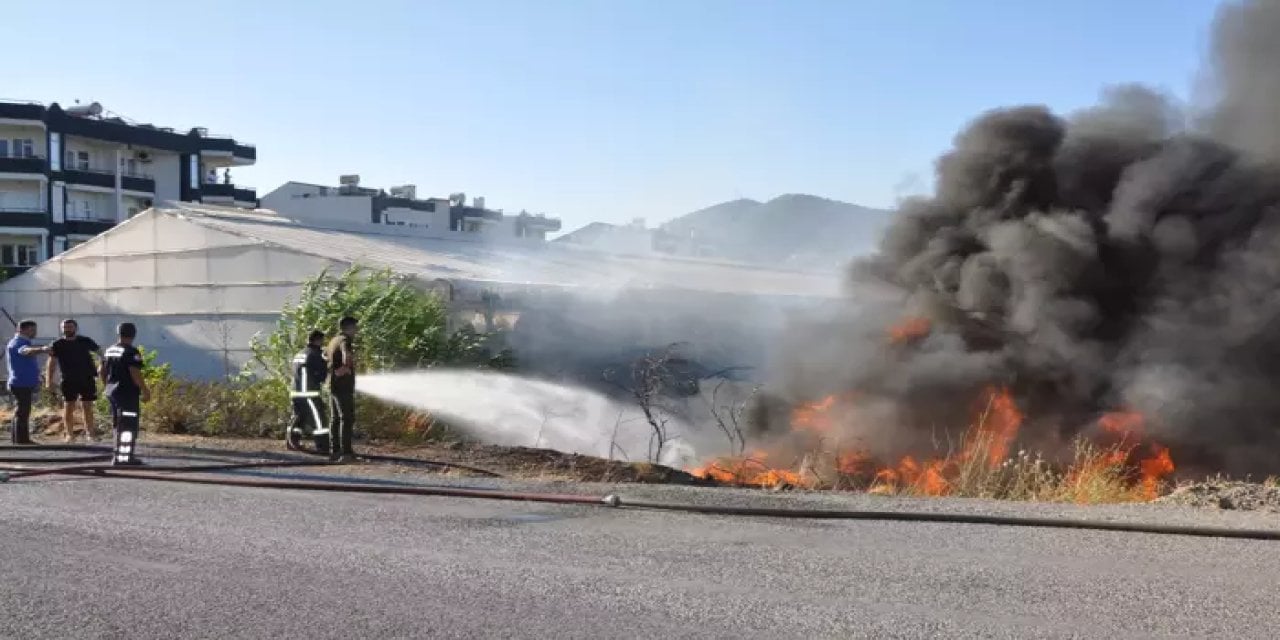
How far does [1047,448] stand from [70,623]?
1170 cm

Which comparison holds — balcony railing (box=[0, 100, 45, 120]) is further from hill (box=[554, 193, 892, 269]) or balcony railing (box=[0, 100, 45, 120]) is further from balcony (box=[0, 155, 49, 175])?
hill (box=[554, 193, 892, 269])

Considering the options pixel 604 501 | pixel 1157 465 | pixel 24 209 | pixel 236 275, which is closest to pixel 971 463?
pixel 1157 465

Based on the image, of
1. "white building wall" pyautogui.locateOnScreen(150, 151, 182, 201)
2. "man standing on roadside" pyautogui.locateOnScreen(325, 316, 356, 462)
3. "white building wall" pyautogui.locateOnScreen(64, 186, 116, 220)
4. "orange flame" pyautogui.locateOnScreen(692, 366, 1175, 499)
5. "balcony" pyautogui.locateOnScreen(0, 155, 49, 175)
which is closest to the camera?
"man standing on roadside" pyautogui.locateOnScreen(325, 316, 356, 462)

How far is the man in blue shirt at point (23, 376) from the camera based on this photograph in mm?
14297

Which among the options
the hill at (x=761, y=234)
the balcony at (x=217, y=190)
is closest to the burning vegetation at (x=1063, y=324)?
the hill at (x=761, y=234)

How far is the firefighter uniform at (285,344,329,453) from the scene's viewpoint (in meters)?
13.4

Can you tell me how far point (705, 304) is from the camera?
2592 centimetres

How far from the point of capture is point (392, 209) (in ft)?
232

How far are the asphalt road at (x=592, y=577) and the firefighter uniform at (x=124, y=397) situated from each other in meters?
2.87

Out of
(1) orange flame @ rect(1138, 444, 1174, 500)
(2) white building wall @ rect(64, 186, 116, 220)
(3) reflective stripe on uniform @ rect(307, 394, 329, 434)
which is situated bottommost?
(1) orange flame @ rect(1138, 444, 1174, 500)

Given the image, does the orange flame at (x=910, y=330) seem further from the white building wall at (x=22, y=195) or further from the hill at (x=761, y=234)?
the white building wall at (x=22, y=195)

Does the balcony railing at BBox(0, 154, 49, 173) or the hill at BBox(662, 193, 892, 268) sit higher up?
the balcony railing at BBox(0, 154, 49, 173)

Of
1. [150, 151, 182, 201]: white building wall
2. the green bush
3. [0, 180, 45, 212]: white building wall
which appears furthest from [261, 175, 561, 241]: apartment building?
the green bush

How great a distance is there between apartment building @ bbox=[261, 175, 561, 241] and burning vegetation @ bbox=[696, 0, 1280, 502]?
47.8 m
